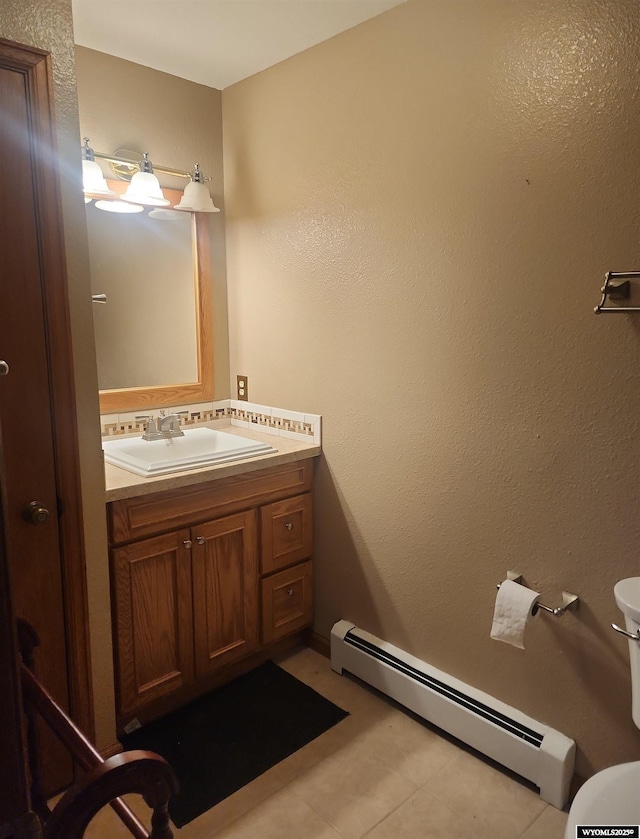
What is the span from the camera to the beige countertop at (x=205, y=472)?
6.01 feet

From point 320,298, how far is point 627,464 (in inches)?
48.0

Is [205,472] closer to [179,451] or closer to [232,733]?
[179,451]

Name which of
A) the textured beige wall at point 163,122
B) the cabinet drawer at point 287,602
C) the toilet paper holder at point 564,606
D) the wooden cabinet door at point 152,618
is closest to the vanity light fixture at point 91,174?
the textured beige wall at point 163,122

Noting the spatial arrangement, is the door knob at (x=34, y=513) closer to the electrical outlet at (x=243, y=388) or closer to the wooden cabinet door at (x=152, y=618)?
the wooden cabinet door at (x=152, y=618)

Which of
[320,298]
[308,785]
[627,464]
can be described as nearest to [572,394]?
[627,464]

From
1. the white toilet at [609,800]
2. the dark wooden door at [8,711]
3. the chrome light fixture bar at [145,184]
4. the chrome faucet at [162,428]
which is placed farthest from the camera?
the chrome faucet at [162,428]

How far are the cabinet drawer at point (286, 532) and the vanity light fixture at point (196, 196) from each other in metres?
1.20

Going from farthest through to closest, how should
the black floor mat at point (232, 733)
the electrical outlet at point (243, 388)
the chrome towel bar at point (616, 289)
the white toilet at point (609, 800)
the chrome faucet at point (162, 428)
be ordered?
the electrical outlet at point (243, 388), the chrome faucet at point (162, 428), the black floor mat at point (232, 733), the chrome towel bar at point (616, 289), the white toilet at point (609, 800)

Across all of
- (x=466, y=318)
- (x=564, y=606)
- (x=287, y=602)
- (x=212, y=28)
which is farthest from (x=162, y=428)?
(x=564, y=606)

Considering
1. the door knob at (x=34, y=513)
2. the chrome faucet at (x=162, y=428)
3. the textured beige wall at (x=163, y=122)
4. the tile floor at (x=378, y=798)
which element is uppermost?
the textured beige wall at (x=163, y=122)

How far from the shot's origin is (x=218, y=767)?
1868 millimetres

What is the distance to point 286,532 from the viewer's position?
7.66 feet

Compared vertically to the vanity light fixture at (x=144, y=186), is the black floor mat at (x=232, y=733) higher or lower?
lower

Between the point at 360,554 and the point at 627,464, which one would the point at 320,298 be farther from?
the point at 627,464
